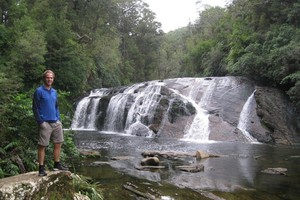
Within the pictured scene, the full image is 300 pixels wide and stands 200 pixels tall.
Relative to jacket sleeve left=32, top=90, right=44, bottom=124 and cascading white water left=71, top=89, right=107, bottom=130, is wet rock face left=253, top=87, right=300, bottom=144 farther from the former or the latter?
jacket sleeve left=32, top=90, right=44, bottom=124

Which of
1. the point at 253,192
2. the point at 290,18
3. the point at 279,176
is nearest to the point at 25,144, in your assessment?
the point at 253,192

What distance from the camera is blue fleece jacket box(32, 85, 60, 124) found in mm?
5488

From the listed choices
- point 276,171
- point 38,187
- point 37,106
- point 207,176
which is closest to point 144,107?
point 276,171

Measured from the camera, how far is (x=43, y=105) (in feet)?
18.1

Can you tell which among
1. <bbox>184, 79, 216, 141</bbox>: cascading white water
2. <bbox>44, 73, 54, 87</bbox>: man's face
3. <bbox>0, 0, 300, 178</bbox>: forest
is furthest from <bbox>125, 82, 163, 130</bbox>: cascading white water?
<bbox>44, 73, 54, 87</bbox>: man's face

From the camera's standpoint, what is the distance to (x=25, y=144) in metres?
7.14

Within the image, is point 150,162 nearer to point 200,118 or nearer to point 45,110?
point 45,110

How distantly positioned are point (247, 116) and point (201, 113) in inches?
116

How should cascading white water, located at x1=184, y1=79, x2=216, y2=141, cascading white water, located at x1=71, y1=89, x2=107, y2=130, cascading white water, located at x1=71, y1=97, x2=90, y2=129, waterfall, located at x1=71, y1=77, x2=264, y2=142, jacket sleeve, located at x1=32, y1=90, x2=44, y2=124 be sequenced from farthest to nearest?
cascading white water, located at x1=71, y1=97, x2=90, y2=129
cascading white water, located at x1=71, y1=89, x2=107, y2=130
waterfall, located at x1=71, y1=77, x2=264, y2=142
cascading white water, located at x1=184, y1=79, x2=216, y2=141
jacket sleeve, located at x1=32, y1=90, x2=44, y2=124

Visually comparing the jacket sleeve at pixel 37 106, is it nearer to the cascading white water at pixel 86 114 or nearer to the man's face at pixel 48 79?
the man's face at pixel 48 79

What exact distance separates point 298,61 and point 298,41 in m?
1.79

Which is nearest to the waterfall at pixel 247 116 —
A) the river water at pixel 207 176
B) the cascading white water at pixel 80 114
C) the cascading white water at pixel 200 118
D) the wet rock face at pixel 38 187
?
the cascading white water at pixel 200 118

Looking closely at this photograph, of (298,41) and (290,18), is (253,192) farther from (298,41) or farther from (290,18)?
(290,18)

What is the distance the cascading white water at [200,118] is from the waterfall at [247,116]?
216 cm
